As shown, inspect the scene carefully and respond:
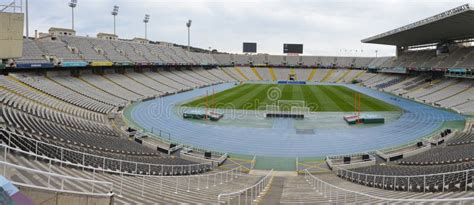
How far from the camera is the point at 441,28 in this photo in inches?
1890

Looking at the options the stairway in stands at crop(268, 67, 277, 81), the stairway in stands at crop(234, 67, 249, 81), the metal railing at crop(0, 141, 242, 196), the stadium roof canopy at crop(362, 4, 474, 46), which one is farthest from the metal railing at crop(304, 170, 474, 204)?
the stairway in stands at crop(268, 67, 277, 81)

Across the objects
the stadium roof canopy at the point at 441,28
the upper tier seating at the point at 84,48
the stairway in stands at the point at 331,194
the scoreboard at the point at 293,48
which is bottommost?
the stairway in stands at the point at 331,194

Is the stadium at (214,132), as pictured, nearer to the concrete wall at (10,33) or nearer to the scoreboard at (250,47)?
the concrete wall at (10,33)

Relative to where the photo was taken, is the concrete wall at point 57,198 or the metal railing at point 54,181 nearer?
the concrete wall at point 57,198

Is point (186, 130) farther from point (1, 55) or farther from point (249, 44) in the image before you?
point (249, 44)

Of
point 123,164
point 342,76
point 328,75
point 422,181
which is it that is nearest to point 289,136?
point 422,181

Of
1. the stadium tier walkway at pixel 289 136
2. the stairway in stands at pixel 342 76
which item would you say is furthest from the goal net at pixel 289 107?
the stairway in stands at pixel 342 76

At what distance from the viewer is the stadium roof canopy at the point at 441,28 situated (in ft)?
127

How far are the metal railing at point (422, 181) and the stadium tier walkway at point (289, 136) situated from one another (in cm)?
728

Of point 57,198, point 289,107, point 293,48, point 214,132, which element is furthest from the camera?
point 293,48

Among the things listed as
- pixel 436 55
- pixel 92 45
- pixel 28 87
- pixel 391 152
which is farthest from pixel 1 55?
pixel 436 55

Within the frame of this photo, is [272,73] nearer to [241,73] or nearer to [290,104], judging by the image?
[241,73]

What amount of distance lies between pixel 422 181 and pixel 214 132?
1780 centimetres

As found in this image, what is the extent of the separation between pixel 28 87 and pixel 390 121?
107 feet
